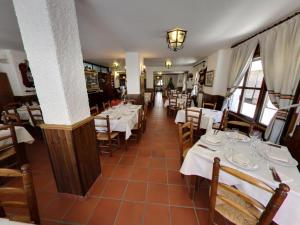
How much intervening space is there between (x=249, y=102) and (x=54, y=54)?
3958mm

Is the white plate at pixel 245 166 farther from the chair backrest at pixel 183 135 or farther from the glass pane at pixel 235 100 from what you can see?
the glass pane at pixel 235 100

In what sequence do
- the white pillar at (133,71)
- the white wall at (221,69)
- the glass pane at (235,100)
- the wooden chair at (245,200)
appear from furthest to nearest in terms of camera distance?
the white pillar at (133,71)
the white wall at (221,69)
the glass pane at (235,100)
the wooden chair at (245,200)

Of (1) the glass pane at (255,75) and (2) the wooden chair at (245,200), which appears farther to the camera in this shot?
(1) the glass pane at (255,75)

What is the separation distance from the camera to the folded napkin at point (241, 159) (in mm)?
1173

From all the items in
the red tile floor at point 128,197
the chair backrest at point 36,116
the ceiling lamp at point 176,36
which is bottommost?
the red tile floor at point 128,197

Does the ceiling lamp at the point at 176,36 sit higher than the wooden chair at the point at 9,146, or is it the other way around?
the ceiling lamp at the point at 176,36

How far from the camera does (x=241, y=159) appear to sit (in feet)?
3.98

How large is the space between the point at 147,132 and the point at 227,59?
343 centimetres

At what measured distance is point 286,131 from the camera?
80.2 inches

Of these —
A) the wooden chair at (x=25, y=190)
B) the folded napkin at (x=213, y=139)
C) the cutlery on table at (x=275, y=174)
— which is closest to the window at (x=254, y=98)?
the folded napkin at (x=213, y=139)

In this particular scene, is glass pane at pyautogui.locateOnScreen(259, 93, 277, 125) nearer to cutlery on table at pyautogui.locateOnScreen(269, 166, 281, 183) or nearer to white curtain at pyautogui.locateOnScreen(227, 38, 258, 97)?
white curtain at pyautogui.locateOnScreen(227, 38, 258, 97)

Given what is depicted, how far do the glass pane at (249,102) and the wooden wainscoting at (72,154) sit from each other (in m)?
3.50

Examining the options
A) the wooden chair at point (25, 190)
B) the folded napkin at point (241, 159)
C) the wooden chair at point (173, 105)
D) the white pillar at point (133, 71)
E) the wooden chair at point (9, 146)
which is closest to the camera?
the wooden chair at point (25, 190)

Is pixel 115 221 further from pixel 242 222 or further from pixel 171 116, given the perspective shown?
pixel 171 116
